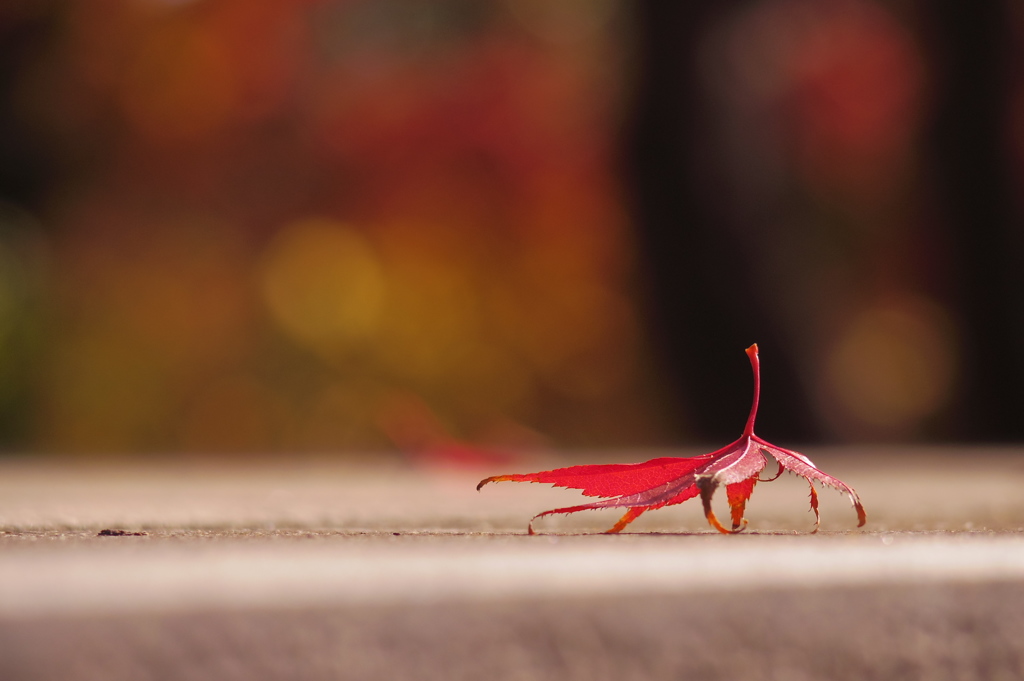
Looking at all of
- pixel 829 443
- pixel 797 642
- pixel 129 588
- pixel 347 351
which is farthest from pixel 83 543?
pixel 347 351

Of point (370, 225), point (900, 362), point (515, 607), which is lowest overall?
point (900, 362)

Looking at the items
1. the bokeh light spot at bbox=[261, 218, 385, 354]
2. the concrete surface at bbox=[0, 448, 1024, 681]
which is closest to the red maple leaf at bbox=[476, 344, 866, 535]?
the concrete surface at bbox=[0, 448, 1024, 681]

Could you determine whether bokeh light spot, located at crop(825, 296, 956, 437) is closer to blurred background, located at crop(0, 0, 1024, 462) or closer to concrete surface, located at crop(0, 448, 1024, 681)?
blurred background, located at crop(0, 0, 1024, 462)

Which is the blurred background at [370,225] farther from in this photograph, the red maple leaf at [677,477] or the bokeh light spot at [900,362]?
the red maple leaf at [677,477]

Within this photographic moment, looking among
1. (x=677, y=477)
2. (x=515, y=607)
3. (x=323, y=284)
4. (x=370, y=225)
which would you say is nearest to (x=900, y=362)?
(x=370, y=225)

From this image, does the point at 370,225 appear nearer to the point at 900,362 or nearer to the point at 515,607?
the point at 900,362

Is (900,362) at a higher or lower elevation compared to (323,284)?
lower

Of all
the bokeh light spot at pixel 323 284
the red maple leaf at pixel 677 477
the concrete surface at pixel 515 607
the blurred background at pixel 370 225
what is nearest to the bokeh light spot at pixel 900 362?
the blurred background at pixel 370 225
